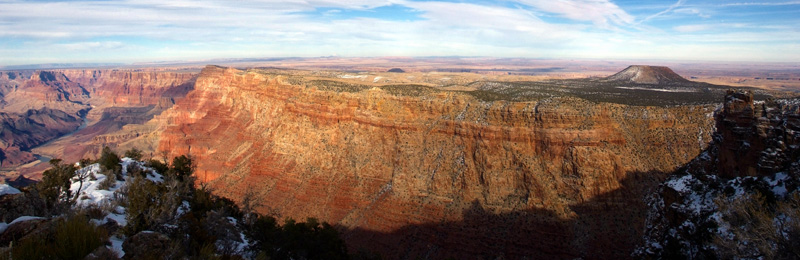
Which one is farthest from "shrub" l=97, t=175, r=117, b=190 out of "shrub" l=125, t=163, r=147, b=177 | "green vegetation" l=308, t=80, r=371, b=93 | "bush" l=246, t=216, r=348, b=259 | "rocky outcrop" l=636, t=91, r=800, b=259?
"rocky outcrop" l=636, t=91, r=800, b=259

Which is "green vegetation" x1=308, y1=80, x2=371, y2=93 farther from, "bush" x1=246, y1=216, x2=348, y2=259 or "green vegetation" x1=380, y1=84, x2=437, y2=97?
"bush" x1=246, y1=216, x2=348, y2=259

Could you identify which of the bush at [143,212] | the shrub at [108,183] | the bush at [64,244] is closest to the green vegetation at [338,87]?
the shrub at [108,183]

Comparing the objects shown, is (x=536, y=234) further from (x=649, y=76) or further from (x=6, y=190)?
(x=649, y=76)

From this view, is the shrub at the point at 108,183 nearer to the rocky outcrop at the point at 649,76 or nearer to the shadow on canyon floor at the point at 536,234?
the shadow on canyon floor at the point at 536,234

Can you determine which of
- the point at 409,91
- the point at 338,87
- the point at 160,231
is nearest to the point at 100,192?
the point at 160,231

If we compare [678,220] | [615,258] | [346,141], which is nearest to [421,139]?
[346,141]

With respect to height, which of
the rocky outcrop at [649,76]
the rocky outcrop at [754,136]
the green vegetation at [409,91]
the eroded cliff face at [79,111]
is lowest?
the eroded cliff face at [79,111]
